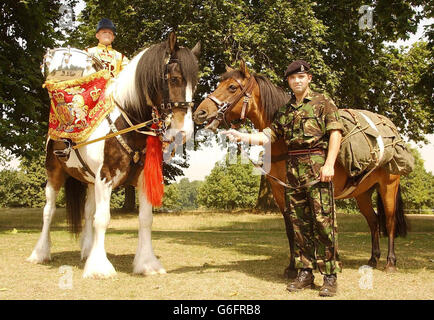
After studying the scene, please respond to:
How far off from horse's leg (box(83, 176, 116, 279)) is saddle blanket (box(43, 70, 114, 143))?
78 centimetres

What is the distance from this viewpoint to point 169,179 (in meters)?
27.2

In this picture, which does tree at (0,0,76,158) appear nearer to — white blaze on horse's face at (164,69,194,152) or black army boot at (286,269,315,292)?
white blaze on horse's face at (164,69,194,152)

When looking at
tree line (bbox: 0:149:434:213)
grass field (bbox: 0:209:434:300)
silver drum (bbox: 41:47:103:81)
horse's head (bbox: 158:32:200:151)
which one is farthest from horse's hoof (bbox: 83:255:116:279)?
tree line (bbox: 0:149:434:213)

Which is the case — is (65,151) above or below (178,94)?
below

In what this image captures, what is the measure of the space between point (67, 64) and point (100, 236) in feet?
8.36

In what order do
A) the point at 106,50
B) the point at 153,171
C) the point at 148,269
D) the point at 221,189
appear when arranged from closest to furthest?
the point at 153,171 < the point at 148,269 < the point at 106,50 < the point at 221,189

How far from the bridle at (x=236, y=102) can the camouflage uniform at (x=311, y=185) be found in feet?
1.95

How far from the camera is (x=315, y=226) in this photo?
486cm

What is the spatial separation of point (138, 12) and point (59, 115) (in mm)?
14157

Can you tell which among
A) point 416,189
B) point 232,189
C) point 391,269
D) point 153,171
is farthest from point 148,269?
point 416,189

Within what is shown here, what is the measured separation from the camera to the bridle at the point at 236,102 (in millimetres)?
5379

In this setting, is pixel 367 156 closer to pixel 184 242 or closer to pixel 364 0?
pixel 184 242

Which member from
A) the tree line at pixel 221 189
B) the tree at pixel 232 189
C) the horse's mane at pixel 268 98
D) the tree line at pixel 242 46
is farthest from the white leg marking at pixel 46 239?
the tree at pixel 232 189

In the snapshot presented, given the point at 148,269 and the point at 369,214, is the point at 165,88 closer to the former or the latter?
the point at 148,269
